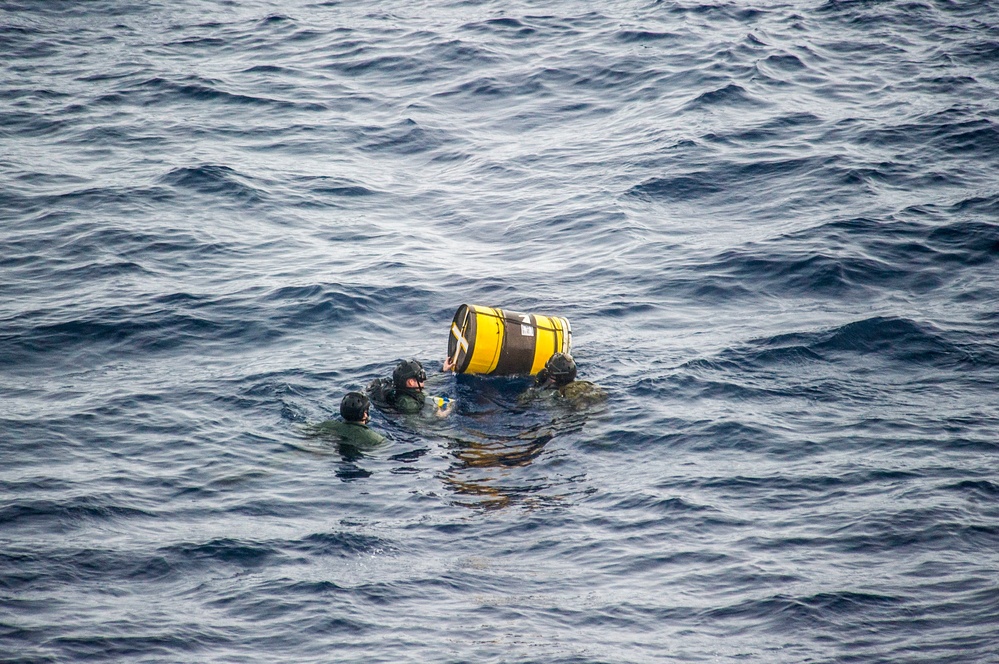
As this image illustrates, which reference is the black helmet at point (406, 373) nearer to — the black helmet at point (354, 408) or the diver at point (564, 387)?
the black helmet at point (354, 408)

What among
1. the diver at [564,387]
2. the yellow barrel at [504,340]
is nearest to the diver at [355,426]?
the yellow barrel at [504,340]

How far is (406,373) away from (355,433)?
3.45 ft

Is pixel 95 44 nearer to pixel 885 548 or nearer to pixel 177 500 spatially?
pixel 177 500

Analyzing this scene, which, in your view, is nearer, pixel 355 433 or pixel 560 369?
pixel 355 433

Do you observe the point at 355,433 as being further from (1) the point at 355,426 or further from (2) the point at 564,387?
(2) the point at 564,387

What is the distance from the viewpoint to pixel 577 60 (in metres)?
23.3

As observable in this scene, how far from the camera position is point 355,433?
37.6 ft

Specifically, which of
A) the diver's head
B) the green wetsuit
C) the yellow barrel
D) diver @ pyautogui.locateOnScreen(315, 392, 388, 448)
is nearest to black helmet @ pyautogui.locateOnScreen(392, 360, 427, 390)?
the yellow barrel

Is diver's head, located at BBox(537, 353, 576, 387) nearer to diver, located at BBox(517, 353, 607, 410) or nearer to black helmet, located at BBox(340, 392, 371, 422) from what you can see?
diver, located at BBox(517, 353, 607, 410)

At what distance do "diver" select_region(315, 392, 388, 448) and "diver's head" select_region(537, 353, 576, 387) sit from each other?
213 cm

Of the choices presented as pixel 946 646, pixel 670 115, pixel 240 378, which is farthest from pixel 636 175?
pixel 946 646

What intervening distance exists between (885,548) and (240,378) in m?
7.87

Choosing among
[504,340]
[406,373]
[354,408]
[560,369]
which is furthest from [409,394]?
[560,369]

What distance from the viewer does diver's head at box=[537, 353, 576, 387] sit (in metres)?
12.0
